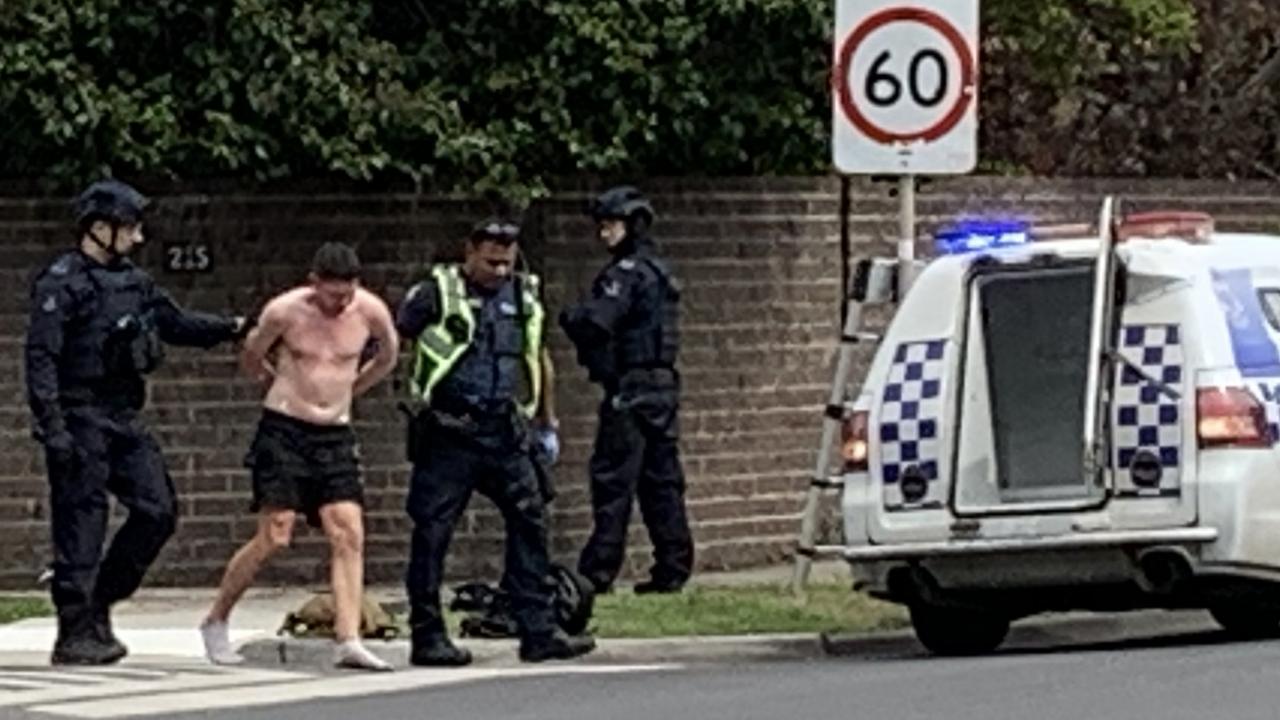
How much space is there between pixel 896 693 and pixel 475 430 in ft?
8.94

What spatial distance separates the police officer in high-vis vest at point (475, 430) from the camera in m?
14.1

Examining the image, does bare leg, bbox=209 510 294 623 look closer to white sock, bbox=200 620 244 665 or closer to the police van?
white sock, bbox=200 620 244 665

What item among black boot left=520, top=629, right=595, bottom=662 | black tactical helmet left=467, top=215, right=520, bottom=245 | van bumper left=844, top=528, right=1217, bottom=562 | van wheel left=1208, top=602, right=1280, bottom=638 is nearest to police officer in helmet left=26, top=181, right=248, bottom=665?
black tactical helmet left=467, top=215, right=520, bottom=245

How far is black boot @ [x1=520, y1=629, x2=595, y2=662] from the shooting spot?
563 inches

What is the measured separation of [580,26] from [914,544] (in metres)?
4.15

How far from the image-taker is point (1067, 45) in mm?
20312

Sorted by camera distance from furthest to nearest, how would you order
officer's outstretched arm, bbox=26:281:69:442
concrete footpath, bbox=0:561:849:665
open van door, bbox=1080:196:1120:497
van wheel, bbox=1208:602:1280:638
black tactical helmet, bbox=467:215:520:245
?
concrete footpath, bbox=0:561:849:665 < van wheel, bbox=1208:602:1280:638 < black tactical helmet, bbox=467:215:520:245 < officer's outstretched arm, bbox=26:281:69:442 < open van door, bbox=1080:196:1120:497

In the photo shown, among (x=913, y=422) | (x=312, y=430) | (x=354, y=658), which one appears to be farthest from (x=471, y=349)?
(x=913, y=422)

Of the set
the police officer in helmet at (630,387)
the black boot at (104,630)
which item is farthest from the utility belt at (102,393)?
the police officer in helmet at (630,387)

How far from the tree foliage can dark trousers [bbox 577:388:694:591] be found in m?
1.41

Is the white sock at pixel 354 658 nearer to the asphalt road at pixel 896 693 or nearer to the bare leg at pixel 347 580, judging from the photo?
the bare leg at pixel 347 580

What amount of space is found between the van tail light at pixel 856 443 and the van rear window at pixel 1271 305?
1.69 m

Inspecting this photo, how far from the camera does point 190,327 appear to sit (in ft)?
47.0

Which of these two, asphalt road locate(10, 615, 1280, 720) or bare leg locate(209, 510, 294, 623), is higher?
bare leg locate(209, 510, 294, 623)
